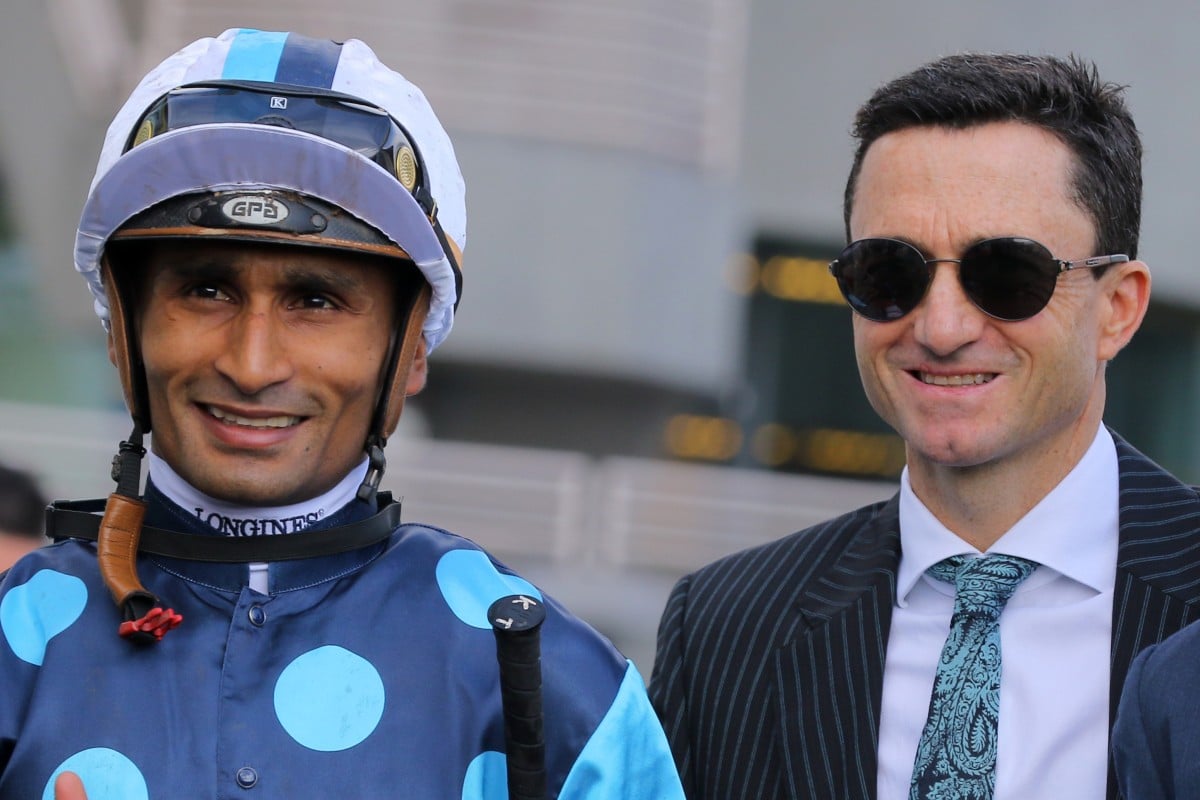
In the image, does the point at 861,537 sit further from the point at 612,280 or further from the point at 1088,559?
the point at 612,280

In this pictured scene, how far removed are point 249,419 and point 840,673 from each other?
1.01 meters

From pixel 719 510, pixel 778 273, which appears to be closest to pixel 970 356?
pixel 719 510

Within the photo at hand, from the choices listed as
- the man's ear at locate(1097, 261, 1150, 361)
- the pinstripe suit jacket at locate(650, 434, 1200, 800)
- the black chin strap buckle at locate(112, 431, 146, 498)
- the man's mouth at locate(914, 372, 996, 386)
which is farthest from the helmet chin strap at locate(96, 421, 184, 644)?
the man's ear at locate(1097, 261, 1150, 361)

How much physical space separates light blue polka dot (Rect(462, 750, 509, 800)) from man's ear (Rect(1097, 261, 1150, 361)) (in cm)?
117

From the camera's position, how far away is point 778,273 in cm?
1123

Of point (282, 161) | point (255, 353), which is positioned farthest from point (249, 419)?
point (282, 161)

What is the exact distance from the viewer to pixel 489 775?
218 cm

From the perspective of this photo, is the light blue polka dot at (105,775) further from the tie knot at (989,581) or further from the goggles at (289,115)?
the tie knot at (989,581)

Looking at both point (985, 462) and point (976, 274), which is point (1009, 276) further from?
point (985, 462)

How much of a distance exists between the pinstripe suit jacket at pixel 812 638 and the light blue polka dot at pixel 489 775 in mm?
578

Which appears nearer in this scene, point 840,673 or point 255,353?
point 255,353

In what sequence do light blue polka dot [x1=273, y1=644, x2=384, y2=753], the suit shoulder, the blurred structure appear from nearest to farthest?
light blue polka dot [x1=273, y1=644, x2=384, y2=753] → the suit shoulder → the blurred structure

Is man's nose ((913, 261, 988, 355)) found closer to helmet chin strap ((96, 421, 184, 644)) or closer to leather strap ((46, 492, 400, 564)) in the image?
leather strap ((46, 492, 400, 564))

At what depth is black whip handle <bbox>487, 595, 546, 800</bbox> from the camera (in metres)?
2.04
